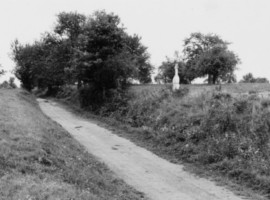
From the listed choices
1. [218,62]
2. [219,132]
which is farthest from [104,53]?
[219,132]

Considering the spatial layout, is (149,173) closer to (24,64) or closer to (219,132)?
(219,132)

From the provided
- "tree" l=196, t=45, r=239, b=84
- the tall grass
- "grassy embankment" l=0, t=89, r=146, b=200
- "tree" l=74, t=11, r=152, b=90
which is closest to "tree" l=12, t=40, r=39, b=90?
"tree" l=74, t=11, r=152, b=90

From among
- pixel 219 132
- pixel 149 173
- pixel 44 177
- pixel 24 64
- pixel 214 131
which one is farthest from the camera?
pixel 24 64

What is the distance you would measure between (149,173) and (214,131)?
14.0 feet

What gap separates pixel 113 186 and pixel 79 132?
1110cm

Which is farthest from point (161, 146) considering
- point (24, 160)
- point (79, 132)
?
point (24, 160)

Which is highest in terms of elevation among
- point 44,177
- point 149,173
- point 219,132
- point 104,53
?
point 104,53

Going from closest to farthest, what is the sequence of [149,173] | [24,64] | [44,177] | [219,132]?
[44,177]
[149,173]
[219,132]
[24,64]

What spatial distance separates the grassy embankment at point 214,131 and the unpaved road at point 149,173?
984 millimetres

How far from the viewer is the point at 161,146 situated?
1627 cm

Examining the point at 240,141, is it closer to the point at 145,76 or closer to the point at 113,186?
the point at 113,186

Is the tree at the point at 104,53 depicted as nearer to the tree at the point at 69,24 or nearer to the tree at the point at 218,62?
the tree at the point at 218,62

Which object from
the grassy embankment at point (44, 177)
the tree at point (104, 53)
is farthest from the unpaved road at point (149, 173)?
the tree at point (104, 53)

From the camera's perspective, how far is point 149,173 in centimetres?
1195
